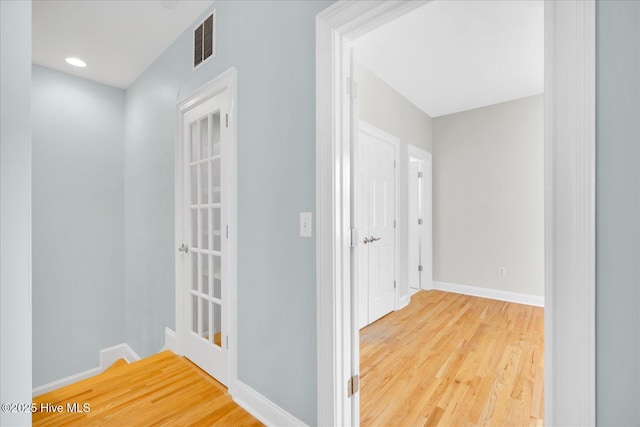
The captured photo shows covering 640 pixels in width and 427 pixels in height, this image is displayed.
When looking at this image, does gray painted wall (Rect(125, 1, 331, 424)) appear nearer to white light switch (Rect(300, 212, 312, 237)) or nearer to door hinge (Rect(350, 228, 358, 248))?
white light switch (Rect(300, 212, 312, 237))

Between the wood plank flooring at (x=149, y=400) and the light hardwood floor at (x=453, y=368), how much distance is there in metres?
0.89

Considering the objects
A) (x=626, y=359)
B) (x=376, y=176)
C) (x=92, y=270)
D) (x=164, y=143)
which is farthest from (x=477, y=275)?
(x=92, y=270)

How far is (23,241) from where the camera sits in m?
1.03

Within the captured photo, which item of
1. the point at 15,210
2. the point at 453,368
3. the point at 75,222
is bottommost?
the point at 453,368

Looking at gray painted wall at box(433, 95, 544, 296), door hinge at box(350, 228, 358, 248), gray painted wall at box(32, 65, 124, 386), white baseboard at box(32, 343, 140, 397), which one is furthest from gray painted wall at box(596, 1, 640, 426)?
gray painted wall at box(32, 65, 124, 386)

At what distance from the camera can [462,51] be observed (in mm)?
2721

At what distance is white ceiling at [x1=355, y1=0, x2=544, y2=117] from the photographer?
221cm

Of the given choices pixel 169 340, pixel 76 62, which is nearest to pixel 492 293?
pixel 169 340

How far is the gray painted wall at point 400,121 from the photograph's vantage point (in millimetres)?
3096

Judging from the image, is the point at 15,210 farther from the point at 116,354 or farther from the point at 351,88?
the point at 116,354

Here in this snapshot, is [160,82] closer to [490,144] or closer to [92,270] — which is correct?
[92,270]

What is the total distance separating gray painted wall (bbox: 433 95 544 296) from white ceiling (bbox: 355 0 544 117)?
0.44 meters

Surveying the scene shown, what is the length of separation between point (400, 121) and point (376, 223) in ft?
4.55

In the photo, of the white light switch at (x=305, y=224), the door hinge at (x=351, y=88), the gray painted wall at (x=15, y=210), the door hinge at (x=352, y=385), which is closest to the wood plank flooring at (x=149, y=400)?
the door hinge at (x=352, y=385)
